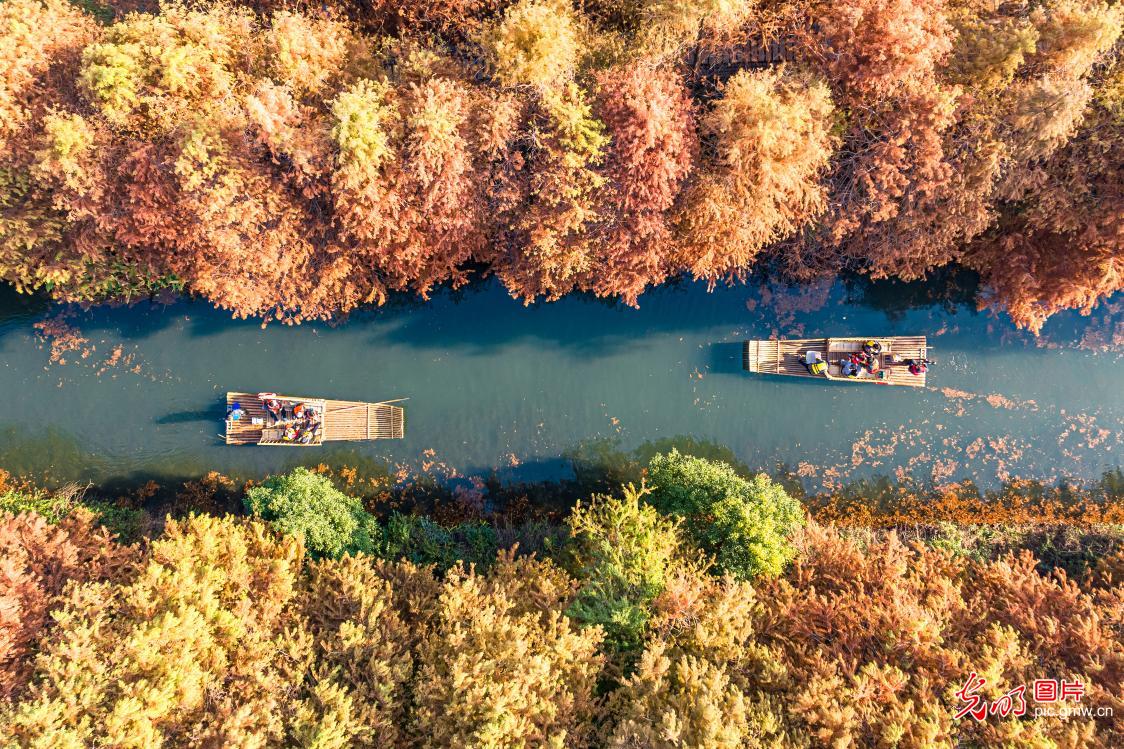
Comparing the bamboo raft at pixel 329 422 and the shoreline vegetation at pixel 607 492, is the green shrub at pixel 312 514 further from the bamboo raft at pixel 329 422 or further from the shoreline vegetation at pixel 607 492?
the bamboo raft at pixel 329 422

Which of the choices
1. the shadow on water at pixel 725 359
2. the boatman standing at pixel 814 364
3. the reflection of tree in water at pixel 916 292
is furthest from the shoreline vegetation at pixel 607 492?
the reflection of tree in water at pixel 916 292

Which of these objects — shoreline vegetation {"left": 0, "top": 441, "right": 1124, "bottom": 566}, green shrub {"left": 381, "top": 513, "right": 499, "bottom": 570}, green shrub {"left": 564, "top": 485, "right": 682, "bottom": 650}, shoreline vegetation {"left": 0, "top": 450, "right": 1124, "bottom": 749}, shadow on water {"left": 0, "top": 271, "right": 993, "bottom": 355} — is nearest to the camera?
shoreline vegetation {"left": 0, "top": 450, "right": 1124, "bottom": 749}

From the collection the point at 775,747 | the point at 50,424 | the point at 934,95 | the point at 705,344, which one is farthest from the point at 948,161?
the point at 50,424

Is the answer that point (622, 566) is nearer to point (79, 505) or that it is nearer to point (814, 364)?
point (814, 364)

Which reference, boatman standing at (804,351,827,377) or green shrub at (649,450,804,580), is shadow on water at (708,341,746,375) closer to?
boatman standing at (804,351,827,377)

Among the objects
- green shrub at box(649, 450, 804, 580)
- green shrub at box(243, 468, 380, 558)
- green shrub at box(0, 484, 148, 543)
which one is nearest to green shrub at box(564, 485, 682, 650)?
green shrub at box(649, 450, 804, 580)

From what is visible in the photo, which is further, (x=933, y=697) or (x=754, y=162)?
(x=754, y=162)

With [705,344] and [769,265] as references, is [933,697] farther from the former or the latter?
[769,265]
